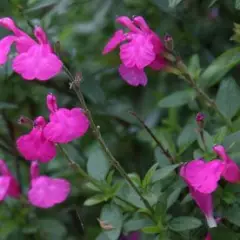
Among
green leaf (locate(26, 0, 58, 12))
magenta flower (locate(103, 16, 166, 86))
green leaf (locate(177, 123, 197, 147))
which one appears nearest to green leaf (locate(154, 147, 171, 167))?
green leaf (locate(177, 123, 197, 147))

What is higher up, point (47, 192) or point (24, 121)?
point (24, 121)

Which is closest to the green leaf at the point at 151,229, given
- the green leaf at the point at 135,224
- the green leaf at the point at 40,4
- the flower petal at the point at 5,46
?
the green leaf at the point at 135,224

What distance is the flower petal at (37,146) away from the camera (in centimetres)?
115

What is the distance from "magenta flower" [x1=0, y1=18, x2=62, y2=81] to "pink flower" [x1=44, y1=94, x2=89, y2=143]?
6cm

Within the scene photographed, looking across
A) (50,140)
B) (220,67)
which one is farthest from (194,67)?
(50,140)

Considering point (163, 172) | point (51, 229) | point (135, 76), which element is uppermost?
point (135, 76)

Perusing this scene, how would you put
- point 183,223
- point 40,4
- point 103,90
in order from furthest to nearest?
point 103,90, point 40,4, point 183,223

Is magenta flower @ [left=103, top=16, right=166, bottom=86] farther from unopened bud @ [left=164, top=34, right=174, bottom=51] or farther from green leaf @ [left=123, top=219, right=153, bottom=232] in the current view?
green leaf @ [left=123, top=219, right=153, bottom=232]

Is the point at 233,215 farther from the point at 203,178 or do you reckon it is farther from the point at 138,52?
the point at 138,52

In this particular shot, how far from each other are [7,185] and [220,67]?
1.48 ft

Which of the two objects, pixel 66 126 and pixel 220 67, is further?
pixel 220 67

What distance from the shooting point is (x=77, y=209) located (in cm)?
147

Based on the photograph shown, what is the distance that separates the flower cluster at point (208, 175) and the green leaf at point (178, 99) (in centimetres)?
24

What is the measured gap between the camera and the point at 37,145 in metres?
1.15
